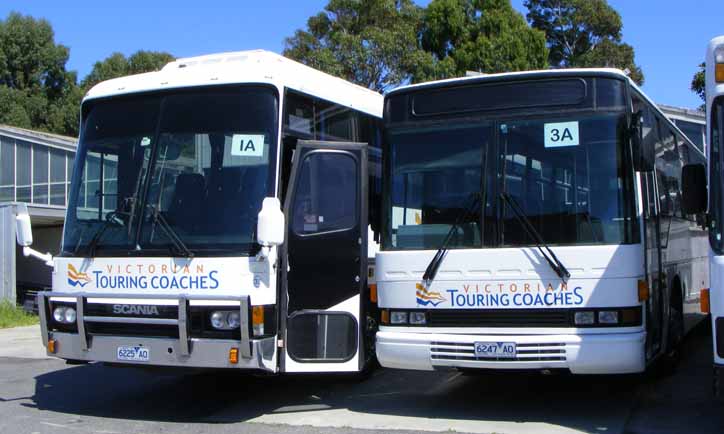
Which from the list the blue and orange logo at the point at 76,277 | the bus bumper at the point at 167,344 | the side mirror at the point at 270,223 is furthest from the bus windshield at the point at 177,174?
the bus bumper at the point at 167,344

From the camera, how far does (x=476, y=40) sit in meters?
30.9

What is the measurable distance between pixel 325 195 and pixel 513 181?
6.28 ft

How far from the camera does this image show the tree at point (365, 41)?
2886cm

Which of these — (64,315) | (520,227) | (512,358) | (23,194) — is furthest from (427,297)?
(23,194)

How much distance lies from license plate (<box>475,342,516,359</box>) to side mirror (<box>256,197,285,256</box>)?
2.01 metres

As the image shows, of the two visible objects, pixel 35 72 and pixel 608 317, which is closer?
pixel 608 317

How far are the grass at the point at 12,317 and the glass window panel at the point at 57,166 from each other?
6339 mm

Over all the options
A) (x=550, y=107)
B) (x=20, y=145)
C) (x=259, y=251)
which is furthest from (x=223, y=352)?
(x=20, y=145)

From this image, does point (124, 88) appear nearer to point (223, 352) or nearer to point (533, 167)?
point (223, 352)

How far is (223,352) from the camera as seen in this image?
725 cm

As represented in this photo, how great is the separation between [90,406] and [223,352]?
240cm

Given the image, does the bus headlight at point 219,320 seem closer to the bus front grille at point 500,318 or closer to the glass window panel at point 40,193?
the bus front grille at point 500,318

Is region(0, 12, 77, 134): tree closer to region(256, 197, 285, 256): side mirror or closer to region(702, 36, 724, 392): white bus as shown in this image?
region(256, 197, 285, 256): side mirror

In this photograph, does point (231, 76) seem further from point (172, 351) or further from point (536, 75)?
point (536, 75)
